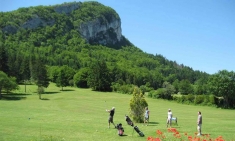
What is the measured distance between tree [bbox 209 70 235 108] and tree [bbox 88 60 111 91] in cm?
4719

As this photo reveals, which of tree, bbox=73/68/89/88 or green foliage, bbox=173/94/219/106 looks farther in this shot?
tree, bbox=73/68/89/88

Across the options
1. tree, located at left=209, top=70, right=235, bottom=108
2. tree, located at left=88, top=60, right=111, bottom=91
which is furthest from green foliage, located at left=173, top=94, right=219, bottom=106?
tree, located at left=88, top=60, right=111, bottom=91

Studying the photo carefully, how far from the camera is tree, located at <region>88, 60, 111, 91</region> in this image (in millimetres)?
113500

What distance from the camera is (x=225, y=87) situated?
277ft

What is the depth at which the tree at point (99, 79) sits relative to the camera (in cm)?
11350

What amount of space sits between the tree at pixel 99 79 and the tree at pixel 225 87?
155 ft

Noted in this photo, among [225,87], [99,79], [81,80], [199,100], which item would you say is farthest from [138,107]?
[81,80]

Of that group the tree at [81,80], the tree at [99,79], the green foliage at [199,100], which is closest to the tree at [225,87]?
A: the green foliage at [199,100]

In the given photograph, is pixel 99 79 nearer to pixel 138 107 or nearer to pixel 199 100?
pixel 199 100

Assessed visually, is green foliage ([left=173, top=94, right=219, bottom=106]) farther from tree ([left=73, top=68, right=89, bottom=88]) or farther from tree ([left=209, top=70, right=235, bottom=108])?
tree ([left=73, top=68, right=89, bottom=88])

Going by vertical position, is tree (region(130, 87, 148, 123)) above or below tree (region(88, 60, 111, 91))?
below

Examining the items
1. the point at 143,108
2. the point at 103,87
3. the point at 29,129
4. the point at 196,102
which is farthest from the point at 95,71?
the point at 29,129

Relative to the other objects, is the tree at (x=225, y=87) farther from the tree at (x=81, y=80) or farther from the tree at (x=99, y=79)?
the tree at (x=81, y=80)

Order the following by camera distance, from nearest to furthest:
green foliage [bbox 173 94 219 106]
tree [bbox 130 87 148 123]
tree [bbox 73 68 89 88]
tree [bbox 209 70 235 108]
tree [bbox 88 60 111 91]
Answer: tree [bbox 130 87 148 123] < tree [bbox 209 70 235 108] < green foliage [bbox 173 94 219 106] < tree [bbox 88 60 111 91] < tree [bbox 73 68 89 88]
